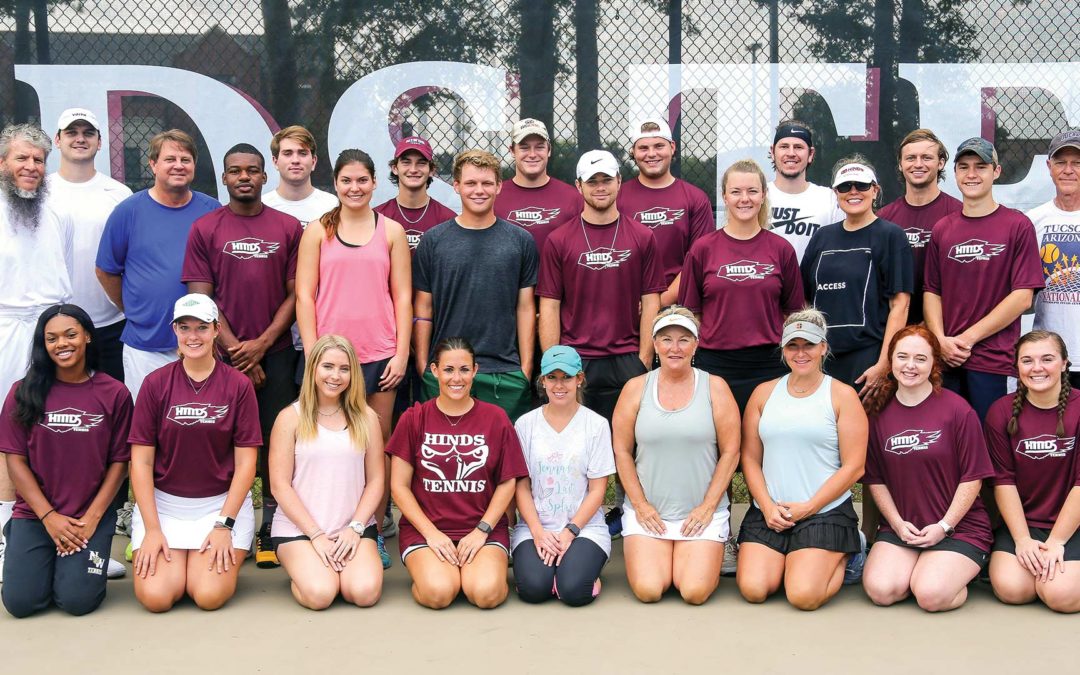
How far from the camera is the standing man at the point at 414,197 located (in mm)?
5090

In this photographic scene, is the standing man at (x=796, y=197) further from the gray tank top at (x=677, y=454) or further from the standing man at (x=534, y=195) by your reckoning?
the gray tank top at (x=677, y=454)

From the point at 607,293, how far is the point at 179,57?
2.81 metres

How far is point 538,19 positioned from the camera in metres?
5.77

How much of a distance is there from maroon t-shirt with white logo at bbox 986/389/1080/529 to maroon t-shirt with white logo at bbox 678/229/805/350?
1019 mm

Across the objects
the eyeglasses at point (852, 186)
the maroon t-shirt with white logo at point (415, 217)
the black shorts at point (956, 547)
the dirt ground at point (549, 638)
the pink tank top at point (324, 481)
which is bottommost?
the dirt ground at point (549, 638)

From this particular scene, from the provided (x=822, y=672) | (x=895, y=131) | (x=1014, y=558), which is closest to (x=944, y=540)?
(x=1014, y=558)

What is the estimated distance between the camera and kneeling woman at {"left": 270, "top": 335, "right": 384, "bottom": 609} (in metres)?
4.26

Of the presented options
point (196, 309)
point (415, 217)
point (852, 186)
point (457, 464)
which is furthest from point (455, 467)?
point (852, 186)

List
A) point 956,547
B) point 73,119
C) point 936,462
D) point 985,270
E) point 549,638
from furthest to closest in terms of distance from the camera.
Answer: point 73,119 → point 985,270 → point 936,462 → point 956,547 → point 549,638

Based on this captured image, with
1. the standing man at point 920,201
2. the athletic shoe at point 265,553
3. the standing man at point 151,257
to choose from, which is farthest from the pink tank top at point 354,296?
the standing man at point 920,201

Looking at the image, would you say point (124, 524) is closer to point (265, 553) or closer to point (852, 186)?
point (265, 553)

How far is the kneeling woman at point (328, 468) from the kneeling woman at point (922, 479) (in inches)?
78.6

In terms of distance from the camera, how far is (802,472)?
4.31 metres

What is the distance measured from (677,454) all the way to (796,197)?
1614 millimetres
